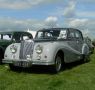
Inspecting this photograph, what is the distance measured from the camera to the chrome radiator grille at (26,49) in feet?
38.7

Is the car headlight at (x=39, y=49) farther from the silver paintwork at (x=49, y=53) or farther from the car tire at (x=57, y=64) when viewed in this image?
the car tire at (x=57, y=64)

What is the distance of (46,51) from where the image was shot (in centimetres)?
1146

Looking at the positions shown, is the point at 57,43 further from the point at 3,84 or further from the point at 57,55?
the point at 3,84

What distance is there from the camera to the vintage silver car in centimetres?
1150

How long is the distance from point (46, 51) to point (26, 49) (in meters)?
0.88

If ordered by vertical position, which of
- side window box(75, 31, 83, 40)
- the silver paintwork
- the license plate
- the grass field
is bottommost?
the grass field

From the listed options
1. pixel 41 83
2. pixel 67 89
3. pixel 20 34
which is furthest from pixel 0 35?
pixel 67 89

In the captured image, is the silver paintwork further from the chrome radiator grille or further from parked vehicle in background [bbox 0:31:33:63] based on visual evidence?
parked vehicle in background [bbox 0:31:33:63]

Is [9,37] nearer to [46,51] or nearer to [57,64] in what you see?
[57,64]

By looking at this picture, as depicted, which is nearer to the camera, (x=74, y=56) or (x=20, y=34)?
(x=74, y=56)

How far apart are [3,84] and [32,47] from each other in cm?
272

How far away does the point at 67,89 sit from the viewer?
8.74 meters

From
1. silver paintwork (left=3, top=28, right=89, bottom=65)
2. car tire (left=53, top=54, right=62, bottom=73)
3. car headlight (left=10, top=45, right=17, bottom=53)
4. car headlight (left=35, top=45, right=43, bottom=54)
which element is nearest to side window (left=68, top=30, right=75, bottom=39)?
silver paintwork (left=3, top=28, right=89, bottom=65)

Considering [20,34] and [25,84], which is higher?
[20,34]
